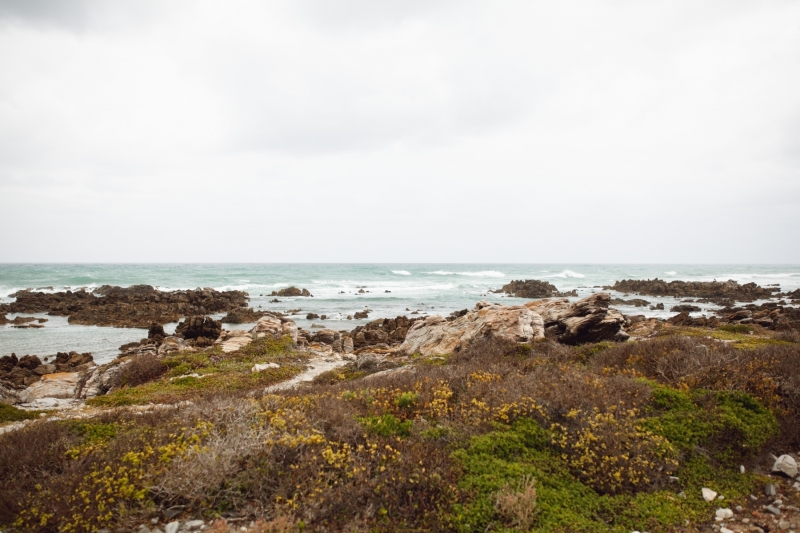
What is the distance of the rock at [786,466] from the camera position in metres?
6.49

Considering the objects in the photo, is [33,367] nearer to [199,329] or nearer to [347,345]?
[199,329]

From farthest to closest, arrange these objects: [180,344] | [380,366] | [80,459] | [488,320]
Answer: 1. [180,344]
2. [488,320]
3. [380,366]
4. [80,459]

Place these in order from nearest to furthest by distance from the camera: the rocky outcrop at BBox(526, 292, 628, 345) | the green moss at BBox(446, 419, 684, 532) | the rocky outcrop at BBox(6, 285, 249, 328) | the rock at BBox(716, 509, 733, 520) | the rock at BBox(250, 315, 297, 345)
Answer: the green moss at BBox(446, 419, 684, 532), the rock at BBox(716, 509, 733, 520), the rocky outcrop at BBox(526, 292, 628, 345), the rock at BBox(250, 315, 297, 345), the rocky outcrop at BBox(6, 285, 249, 328)

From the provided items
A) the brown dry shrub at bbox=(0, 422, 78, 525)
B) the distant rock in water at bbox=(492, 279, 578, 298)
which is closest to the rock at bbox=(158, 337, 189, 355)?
the brown dry shrub at bbox=(0, 422, 78, 525)

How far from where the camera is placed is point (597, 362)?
12.0m

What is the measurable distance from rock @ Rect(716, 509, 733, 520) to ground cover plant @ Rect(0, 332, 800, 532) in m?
0.12

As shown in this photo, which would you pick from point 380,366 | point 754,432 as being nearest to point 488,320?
point 380,366

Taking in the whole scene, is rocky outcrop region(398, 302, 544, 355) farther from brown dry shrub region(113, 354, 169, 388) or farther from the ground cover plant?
brown dry shrub region(113, 354, 169, 388)

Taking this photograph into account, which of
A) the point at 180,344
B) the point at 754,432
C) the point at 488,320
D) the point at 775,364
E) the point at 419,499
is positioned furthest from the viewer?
the point at 180,344

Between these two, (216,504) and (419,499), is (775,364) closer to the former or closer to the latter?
(419,499)

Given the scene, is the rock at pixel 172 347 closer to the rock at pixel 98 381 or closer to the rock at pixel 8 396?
the rock at pixel 98 381

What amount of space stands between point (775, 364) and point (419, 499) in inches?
381

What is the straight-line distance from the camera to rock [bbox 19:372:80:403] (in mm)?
15328

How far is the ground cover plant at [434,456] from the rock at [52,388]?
10.9m
